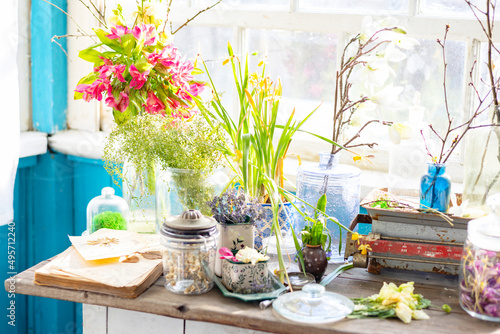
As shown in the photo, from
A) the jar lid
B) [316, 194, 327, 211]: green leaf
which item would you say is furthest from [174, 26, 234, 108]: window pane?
the jar lid

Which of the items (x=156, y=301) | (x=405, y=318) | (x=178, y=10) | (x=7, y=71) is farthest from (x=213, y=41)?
(x=405, y=318)

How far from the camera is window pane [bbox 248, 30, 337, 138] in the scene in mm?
1999

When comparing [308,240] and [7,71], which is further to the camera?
[7,71]

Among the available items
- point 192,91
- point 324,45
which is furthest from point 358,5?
point 192,91

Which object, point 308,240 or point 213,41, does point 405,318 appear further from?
point 213,41

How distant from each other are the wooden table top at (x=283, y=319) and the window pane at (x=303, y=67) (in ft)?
2.40

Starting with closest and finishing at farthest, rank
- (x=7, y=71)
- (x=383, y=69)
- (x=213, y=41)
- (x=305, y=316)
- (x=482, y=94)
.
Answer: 1. (x=305, y=316)
2. (x=383, y=69)
3. (x=482, y=94)
4. (x=7, y=71)
5. (x=213, y=41)

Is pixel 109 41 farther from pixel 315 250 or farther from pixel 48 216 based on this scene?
pixel 48 216

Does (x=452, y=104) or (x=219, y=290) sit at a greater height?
(x=452, y=104)

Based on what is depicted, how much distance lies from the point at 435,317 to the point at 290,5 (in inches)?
44.6

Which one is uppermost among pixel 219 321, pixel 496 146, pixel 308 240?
pixel 496 146

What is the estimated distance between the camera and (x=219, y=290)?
4.48ft

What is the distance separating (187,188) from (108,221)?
277mm

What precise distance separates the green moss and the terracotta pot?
1.75 ft
